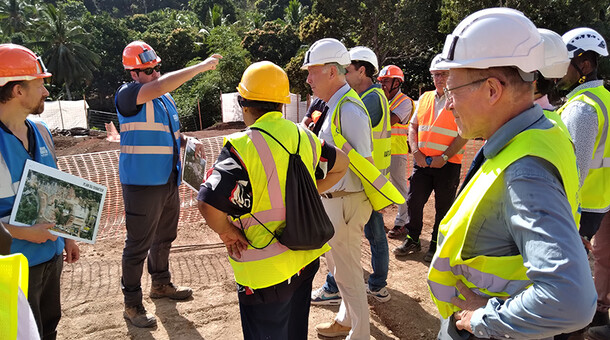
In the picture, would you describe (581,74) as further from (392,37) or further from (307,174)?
(392,37)

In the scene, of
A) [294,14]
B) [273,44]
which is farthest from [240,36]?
[273,44]

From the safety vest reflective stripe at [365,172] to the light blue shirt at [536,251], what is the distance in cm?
170

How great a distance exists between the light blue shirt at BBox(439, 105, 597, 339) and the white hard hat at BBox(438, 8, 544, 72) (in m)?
0.23

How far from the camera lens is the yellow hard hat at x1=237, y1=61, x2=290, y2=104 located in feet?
7.57

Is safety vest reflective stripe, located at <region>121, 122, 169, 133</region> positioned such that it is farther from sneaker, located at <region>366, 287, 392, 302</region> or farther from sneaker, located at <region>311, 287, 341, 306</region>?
sneaker, located at <region>366, 287, 392, 302</region>

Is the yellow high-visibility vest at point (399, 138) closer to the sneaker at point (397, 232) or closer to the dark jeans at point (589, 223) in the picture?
the sneaker at point (397, 232)

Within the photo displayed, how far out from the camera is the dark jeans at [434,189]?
4.92m

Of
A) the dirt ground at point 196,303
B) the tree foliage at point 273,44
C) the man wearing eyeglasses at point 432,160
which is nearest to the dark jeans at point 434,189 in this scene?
the man wearing eyeglasses at point 432,160

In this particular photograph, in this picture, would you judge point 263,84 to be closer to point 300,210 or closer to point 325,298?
point 300,210

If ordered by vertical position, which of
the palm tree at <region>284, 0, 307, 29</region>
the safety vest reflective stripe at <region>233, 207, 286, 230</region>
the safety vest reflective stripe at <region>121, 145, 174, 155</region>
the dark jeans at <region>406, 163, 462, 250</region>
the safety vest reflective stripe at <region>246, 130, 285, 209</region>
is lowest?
the dark jeans at <region>406, 163, 462, 250</region>

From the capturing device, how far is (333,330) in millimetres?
3551

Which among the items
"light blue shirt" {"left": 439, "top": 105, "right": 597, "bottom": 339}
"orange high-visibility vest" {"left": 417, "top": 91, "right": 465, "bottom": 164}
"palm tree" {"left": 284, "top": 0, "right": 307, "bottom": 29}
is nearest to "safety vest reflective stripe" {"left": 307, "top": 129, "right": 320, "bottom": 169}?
"light blue shirt" {"left": 439, "top": 105, "right": 597, "bottom": 339}

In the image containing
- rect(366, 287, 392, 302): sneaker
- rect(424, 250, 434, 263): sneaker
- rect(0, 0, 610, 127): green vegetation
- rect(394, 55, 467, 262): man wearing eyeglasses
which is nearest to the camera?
rect(366, 287, 392, 302): sneaker

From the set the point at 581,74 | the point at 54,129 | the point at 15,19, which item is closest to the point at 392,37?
the point at 54,129
